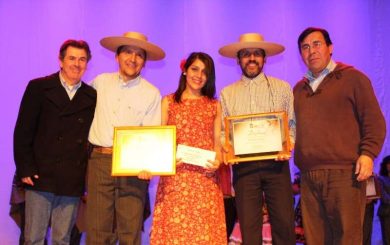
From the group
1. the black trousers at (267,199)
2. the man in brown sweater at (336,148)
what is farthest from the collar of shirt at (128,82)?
the man in brown sweater at (336,148)

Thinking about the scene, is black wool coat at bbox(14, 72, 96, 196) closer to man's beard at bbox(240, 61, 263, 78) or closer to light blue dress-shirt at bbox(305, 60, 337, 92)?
man's beard at bbox(240, 61, 263, 78)

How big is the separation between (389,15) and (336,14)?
0.77 metres

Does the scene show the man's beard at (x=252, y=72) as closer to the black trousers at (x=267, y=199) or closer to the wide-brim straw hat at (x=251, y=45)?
the wide-brim straw hat at (x=251, y=45)

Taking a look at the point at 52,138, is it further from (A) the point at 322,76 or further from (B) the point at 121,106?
(A) the point at 322,76

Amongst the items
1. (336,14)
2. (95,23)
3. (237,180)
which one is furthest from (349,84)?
(95,23)

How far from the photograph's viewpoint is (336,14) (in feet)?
18.8

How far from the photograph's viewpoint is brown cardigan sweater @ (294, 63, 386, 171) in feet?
9.70

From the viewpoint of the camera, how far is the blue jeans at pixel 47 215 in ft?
9.66

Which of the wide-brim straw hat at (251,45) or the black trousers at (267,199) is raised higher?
the wide-brim straw hat at (251,45)

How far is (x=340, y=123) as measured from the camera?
3.02 metres

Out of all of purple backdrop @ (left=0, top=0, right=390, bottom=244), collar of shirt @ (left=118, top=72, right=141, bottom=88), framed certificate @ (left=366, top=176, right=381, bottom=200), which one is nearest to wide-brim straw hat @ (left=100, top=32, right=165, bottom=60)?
collar of shirt @ (left=118, top=72, right=141, bottom=88)

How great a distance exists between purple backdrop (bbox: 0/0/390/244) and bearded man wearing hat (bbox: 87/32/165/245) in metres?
2.07

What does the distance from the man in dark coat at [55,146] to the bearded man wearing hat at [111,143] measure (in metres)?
0.11

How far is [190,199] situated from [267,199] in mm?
550
